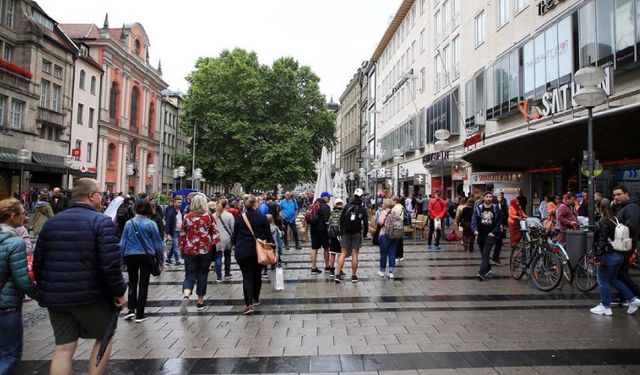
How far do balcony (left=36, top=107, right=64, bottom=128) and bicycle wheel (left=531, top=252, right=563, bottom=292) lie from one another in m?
36.4

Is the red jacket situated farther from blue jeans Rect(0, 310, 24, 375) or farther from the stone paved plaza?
blue jeans Rect(0, 310, 24, 375)

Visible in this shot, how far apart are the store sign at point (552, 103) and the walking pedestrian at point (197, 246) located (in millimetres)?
12597

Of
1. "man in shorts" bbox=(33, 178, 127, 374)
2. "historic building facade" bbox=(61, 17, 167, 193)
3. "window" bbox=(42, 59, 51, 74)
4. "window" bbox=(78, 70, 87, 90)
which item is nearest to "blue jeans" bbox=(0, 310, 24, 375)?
"man in shorts" bbox=(33, 178, 127, 374)

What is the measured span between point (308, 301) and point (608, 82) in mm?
11290

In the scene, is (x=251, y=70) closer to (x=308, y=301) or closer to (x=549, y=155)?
(x=549, y=155)

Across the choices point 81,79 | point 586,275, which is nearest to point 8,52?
point 81,79

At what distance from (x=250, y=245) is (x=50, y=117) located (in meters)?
35.5

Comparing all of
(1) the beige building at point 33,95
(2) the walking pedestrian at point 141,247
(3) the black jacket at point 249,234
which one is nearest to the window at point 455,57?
(3) the black jacket at point 249,234

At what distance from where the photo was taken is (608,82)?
43.7ft

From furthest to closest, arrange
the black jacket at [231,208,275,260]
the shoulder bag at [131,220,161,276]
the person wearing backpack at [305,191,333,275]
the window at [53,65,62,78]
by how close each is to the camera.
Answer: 1. the window at [53,65,62,78]
2. the person wearing backpack at [305,191,333,275]
3. the black jacket at [231,208,275,260]
4. the shoulder bag at [131,220,161,276]

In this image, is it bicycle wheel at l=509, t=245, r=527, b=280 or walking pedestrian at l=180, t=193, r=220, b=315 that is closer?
walking pedestrian at l=180, t=193, r=220, b=315

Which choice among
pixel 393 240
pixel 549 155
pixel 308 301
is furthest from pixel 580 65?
pixel 308 301

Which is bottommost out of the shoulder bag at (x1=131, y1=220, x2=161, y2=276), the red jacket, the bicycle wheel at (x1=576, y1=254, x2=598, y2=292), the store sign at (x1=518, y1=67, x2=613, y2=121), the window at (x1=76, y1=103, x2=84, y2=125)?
the bicycle wheel at (x1=576, y1=254, x2=598, y2=292)

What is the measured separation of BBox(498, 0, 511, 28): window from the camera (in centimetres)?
2163
